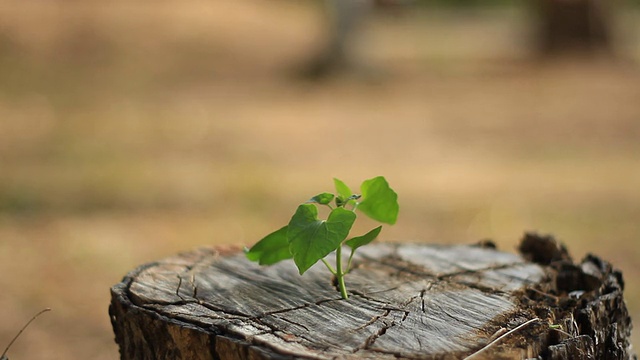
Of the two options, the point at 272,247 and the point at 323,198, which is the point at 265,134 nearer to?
the point at 272,247

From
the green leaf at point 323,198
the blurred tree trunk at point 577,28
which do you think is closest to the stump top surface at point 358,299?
the green leaf at point 323,198

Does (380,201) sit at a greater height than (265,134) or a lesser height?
greater

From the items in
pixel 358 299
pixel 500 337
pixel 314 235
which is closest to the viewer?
pixel 500 337

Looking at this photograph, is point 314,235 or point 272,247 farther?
point 272,247

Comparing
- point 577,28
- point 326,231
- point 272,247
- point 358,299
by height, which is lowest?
point 358,299

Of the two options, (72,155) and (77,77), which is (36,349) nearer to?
(72,155)

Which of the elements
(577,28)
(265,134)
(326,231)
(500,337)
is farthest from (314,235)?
(577,28)

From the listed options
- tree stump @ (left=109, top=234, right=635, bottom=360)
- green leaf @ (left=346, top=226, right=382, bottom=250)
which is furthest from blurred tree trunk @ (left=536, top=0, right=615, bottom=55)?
green leaf @ (left=346, top=226, right=382, bottom=250)

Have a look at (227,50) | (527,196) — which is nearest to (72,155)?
(527,196)
